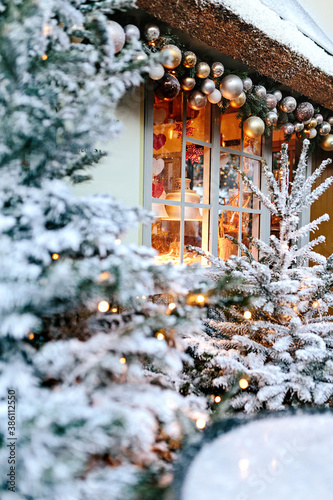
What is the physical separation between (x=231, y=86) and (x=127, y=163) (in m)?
0.59

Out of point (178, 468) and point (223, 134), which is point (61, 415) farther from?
point (223, 134)

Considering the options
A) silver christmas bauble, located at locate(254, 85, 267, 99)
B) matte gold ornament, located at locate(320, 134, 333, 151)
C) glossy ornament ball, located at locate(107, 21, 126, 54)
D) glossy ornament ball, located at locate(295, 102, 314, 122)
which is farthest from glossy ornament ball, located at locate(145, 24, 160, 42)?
matte gold ornament, located at locate(320, 134, 333, 151)

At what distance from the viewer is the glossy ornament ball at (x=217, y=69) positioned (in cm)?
160

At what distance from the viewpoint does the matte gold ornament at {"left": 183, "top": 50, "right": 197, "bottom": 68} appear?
1.48m

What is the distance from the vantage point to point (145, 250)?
25.2 inches

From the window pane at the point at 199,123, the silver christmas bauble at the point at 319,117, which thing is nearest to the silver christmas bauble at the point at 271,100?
the window pane at the point at 199,123

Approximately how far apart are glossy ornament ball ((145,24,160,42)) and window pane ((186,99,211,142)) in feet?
1.96

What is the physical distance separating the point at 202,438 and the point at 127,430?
16 centimetres

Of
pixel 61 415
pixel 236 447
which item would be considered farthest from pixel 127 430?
pixel 236 447

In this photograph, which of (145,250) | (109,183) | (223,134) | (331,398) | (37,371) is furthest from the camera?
(223,134)

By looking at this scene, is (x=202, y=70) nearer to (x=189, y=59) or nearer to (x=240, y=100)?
(x=189, y=59)

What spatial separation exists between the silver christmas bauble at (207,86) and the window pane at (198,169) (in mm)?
392

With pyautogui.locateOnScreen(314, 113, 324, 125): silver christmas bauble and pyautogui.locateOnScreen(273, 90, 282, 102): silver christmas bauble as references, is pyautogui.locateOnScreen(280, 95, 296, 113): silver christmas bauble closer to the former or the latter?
pyautogui.locateOnScreen(273, 90, 282, 102): silver christmas bauble

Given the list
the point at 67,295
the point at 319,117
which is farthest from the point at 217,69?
the point at 67,295
